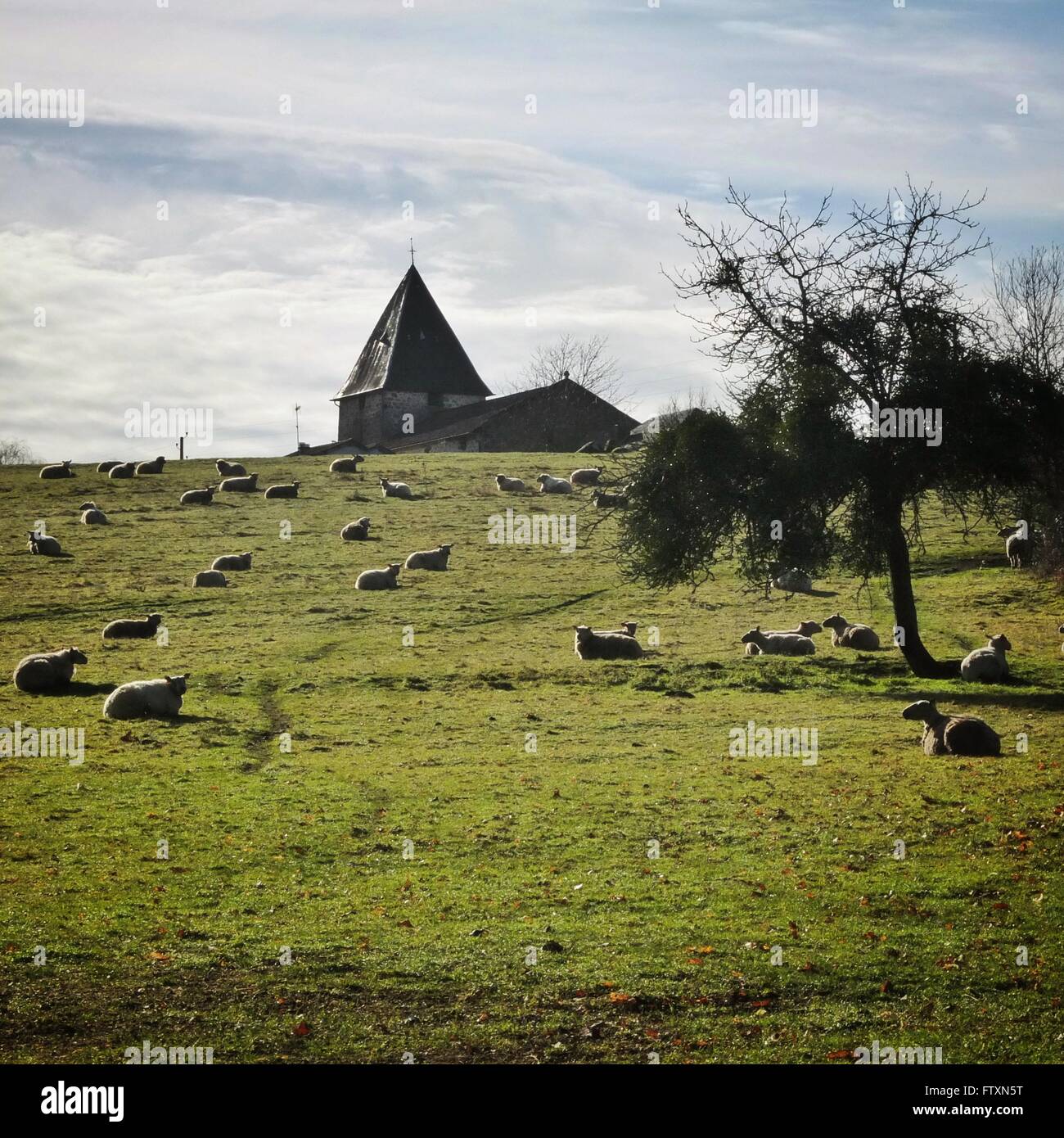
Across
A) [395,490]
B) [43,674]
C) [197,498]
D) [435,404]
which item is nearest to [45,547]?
[197,498]

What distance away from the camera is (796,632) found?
34531 mm

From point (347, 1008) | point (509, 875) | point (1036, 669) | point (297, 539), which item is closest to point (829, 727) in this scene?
point (1036, 669)

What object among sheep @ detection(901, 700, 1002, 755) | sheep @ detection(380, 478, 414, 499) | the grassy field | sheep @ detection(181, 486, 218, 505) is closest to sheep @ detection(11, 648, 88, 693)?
the grassy field

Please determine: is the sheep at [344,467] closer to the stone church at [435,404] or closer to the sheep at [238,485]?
the sheep at [238,485]

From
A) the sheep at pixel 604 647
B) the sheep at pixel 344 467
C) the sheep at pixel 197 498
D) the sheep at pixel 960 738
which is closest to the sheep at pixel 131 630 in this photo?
the sheep at pixel 604 647

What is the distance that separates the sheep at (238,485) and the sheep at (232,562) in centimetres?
1705

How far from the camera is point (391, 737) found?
2364 cm

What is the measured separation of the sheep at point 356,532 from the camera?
49281 mm

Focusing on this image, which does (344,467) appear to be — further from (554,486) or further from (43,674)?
(43,674)

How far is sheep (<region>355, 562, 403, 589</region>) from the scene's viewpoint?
136 ft

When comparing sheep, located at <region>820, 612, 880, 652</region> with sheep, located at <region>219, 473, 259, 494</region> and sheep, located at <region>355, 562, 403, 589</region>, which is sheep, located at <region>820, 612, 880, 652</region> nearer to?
sheep, located at <region>355, 562, 403, 589</region>
